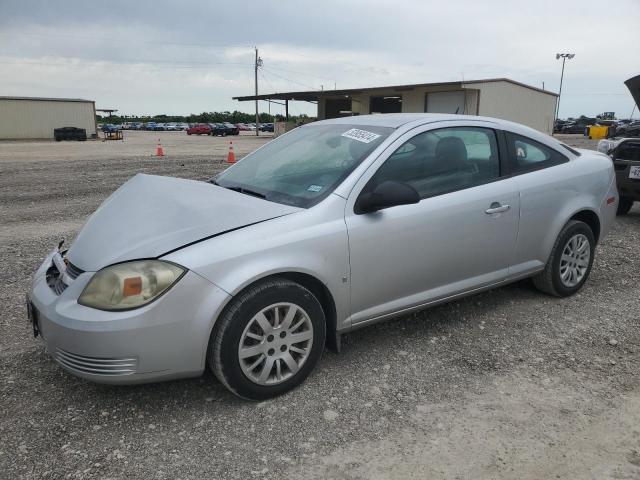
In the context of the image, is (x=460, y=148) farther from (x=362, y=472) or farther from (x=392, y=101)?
(x=392, y=101)

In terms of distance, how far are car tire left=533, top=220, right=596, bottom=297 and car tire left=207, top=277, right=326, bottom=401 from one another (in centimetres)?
223

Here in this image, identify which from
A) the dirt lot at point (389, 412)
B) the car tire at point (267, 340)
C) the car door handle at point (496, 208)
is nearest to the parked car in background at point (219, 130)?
the dirt lot at point (389, 412)

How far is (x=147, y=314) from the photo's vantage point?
2.47 meters

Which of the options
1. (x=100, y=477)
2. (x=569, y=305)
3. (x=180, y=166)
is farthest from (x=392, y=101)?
(x=100, y=477)

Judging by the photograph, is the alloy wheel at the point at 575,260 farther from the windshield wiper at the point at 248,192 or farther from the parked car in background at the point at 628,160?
the parked car in background at the point at 628,160

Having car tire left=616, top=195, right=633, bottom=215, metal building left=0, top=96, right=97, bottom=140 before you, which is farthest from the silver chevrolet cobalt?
metal building left=0, top=96, right=97, bottom=140

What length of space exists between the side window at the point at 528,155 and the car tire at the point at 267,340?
2.00 m

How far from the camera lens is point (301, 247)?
282cm

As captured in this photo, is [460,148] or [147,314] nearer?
[147,314]

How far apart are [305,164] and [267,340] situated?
1267 millimetres

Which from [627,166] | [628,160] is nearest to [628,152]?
[628,160]

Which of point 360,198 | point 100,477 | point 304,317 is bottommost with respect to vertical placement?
point 100,477

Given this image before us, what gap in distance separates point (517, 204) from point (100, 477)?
10.1ft

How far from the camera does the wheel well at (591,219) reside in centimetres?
434
